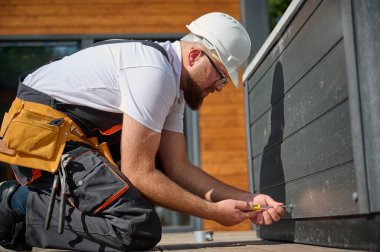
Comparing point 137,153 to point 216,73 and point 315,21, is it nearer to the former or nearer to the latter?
point 216,73

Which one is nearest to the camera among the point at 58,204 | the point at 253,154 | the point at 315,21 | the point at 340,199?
the point at 340,199

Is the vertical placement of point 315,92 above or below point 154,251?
above

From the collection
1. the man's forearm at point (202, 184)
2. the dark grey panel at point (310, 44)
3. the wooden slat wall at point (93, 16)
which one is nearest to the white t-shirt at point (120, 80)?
the man's forearm at point (202, 184)

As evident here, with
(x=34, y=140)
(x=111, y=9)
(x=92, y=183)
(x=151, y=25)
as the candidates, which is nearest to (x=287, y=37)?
(x=92, y=183)

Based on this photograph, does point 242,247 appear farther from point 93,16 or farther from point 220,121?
point 93,16

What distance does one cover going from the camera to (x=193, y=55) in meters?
2.66

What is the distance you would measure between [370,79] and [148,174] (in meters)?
0.95

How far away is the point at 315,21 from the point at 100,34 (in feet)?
12.3

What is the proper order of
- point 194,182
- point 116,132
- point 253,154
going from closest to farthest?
point 116,132, point 194,182, point 253,154

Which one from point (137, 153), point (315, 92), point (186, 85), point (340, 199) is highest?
point (186, 85)

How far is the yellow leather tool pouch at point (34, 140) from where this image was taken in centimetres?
236

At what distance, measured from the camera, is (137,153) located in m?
2.29

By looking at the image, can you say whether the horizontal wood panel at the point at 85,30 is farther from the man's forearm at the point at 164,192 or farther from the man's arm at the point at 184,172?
the man's forearm at the point at 164,192

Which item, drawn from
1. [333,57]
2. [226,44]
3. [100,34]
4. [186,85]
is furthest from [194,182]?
[100,34]
